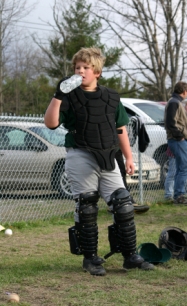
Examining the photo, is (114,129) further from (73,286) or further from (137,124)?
(137,124)

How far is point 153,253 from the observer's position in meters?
4.88

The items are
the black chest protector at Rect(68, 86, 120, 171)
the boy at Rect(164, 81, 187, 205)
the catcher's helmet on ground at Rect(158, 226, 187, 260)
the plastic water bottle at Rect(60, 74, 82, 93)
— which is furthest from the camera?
the boy at Rect(164, 81, 187, 205)

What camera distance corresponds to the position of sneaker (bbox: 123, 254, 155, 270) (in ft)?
14.8

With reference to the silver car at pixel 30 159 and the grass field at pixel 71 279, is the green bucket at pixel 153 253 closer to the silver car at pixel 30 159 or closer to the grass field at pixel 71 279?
the grass field at pixel 71 279

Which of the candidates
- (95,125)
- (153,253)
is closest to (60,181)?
(153,253)

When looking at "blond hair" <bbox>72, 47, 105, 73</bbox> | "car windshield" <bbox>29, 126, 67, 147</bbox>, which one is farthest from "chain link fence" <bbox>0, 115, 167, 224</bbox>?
"blond hair" <bbox>72, 47, 105, 73</bbox>

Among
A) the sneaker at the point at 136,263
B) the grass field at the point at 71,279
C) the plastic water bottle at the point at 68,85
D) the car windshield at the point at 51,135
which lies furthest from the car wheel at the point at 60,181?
the plastic water bottle at the point at 68,85

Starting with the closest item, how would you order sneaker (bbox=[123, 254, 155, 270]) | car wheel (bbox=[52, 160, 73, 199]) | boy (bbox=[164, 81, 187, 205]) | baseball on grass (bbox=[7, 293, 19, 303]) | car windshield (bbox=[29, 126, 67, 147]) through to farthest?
baseball on grass (bbox=[7, 293, 19, 303]) < sneaker (bbox=[123, 254, 155, 270]) < car wheel (bbox=[52, 160, 73, 199]) < boy (bbox=[164, 81, 187, 205]) < car windshield (bbox=[29, 126, 67, 147])

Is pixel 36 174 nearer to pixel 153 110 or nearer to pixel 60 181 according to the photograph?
pixel 60 181

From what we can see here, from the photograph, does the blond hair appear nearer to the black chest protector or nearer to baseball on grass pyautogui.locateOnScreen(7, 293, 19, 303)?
the black chest protector

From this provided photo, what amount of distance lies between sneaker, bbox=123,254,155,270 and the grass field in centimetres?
7

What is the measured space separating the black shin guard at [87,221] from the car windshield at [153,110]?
7.60 m

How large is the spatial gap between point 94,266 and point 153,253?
0.67m

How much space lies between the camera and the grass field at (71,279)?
368 centimetres
